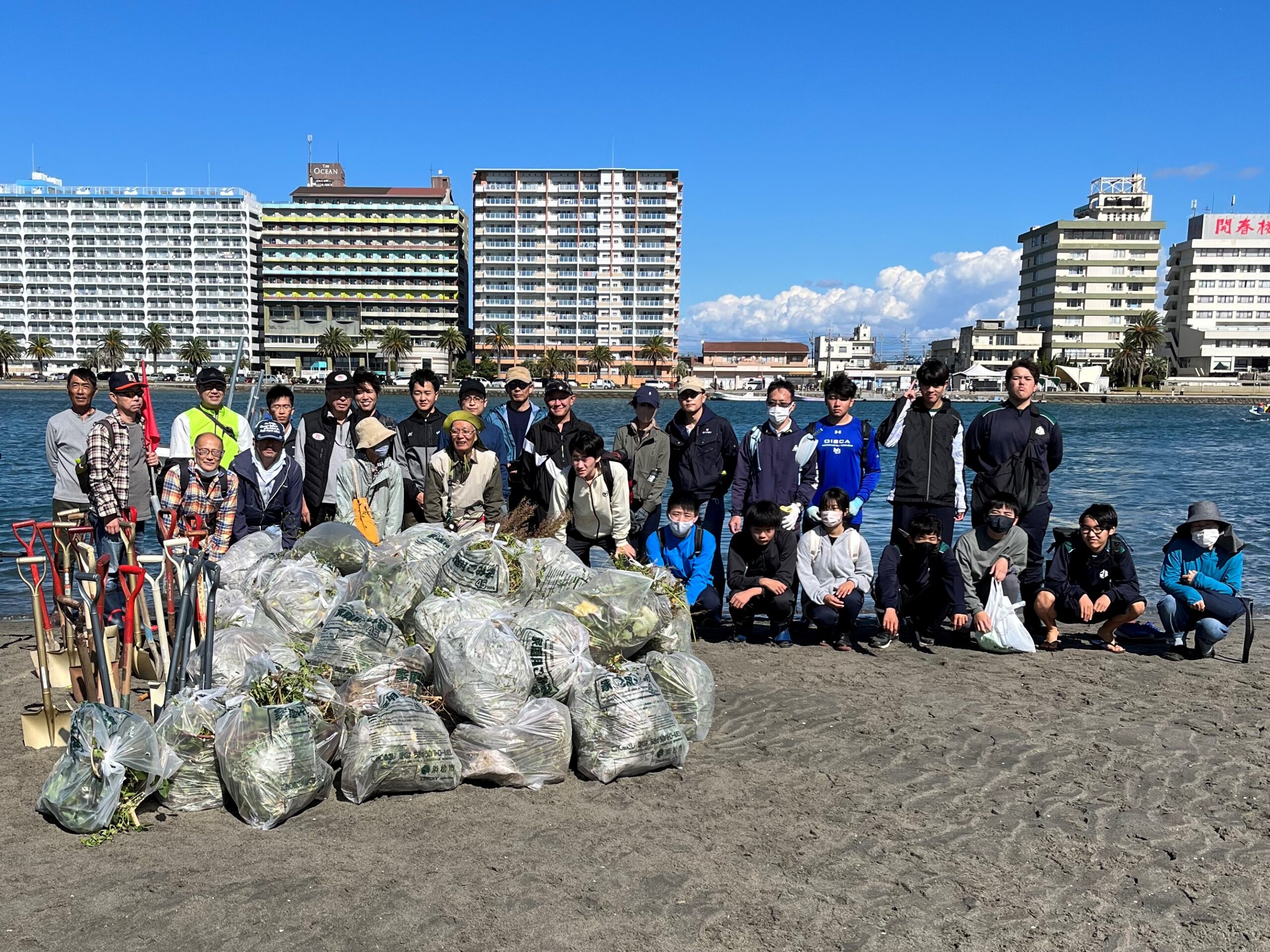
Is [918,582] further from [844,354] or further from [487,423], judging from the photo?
[844,354]

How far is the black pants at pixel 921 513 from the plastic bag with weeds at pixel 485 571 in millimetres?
3497

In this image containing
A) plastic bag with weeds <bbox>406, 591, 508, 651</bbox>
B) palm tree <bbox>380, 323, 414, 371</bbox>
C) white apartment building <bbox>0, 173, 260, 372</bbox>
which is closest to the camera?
plastic bag with weeds <bbox>406, 591, 508, 651</bbox>

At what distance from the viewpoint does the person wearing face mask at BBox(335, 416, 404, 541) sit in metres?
6.89

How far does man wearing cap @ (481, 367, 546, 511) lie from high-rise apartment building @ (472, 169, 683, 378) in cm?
11410

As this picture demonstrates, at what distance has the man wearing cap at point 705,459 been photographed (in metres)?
7.84

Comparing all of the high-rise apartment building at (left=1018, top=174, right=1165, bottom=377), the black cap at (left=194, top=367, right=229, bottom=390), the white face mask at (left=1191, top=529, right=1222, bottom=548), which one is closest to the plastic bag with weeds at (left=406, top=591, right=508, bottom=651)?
the black cap at (left=194, top=367, right=229, bottom=390)

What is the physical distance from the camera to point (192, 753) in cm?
440

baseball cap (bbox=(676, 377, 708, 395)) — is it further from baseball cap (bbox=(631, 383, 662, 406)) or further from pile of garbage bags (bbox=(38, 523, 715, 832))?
pile of garbage bags (bbox=(38, 523, 715, 832))

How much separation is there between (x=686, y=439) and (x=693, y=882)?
4.56 m

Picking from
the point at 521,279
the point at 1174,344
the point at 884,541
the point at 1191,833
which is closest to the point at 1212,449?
the point at 884,541

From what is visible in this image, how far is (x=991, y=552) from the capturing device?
745 cm

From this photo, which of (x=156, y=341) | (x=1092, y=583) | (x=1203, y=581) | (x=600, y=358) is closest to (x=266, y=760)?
(x=1092, y=583)

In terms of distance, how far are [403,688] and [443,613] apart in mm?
509

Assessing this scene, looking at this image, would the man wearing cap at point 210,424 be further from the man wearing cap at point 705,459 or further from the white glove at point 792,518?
the white glove at point 792,518
